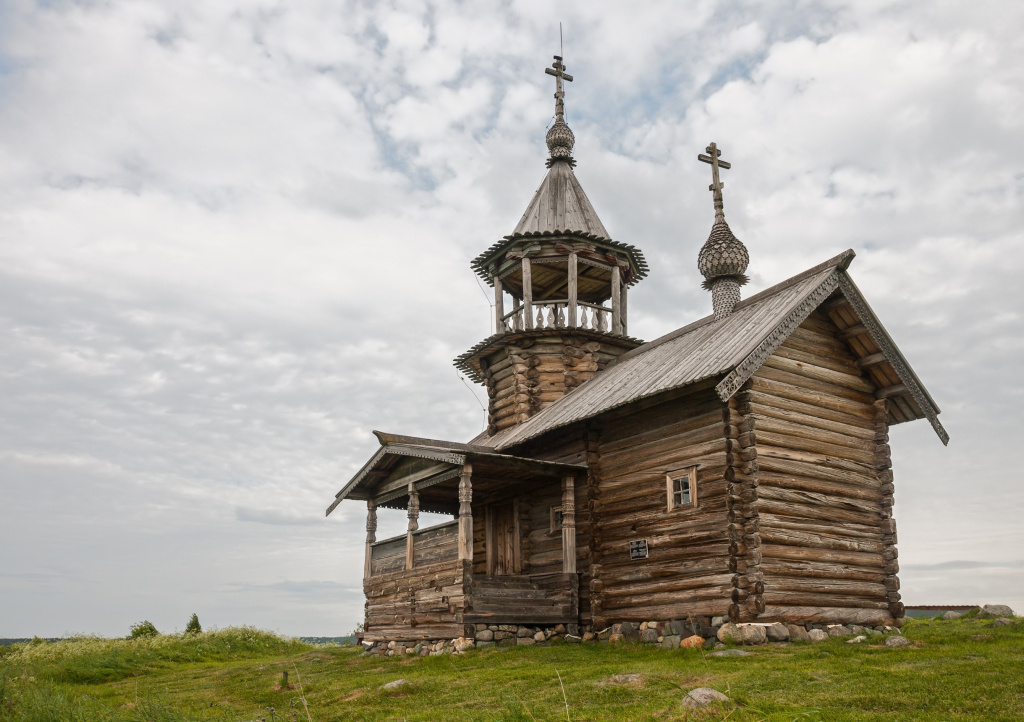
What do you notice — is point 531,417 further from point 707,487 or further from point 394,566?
point 707,487

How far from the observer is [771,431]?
17359 millimetres

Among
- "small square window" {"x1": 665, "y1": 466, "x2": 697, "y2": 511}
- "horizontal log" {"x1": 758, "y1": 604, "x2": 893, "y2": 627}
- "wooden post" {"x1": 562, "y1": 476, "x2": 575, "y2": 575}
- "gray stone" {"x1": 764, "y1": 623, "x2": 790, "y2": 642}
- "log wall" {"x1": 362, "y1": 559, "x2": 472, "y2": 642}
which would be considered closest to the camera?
"gray stone" {"x1": 764, "y1": 623, "x2": 790, "y2": 642}

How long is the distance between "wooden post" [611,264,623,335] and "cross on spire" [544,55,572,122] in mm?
6859

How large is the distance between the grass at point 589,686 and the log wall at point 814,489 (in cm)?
134

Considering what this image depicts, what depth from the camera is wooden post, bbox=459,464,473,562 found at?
60.9 ft

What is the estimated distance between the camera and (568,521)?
1927cm

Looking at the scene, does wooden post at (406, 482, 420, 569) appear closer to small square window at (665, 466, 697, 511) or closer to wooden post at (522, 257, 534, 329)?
small square window at (665, 466, 697, 511)

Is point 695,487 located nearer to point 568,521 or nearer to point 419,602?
point 568,521

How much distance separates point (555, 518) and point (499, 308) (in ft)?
29.5

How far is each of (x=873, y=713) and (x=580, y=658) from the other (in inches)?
274

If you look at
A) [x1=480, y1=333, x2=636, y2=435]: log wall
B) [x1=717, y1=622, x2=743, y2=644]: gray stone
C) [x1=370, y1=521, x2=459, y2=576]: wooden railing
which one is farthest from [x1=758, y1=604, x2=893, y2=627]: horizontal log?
[x1=480, y1=333, x2=636, y2=435]: log wall

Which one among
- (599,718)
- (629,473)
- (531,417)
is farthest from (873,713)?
(531,417)

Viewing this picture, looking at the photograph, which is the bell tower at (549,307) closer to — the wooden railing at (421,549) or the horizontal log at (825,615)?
the wooden railing at (421,549)

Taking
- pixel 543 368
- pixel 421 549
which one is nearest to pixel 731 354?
pixel 421 549
